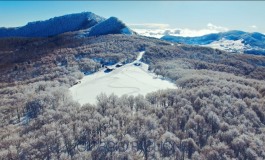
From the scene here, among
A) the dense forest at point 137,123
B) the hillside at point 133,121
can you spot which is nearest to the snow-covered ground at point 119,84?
the hillside at point 133,121

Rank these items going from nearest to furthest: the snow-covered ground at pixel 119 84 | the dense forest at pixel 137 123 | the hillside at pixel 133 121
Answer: the dense forest at pixel 137 123, the hillside at pixel 133 121, the snow-covered ground at pixel 119 84

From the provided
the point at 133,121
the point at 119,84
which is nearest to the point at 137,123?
the point at 133,121

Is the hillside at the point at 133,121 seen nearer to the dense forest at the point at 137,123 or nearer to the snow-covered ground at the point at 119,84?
the dense forest at the point at 137,123

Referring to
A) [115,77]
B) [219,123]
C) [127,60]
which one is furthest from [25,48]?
[219,123]

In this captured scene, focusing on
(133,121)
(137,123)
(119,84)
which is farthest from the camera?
(119,84)

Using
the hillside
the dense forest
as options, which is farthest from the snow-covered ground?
the dense forest

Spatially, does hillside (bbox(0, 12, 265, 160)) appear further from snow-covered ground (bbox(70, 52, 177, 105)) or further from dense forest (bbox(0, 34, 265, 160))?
snow-covered ground (bbox(70, 52, 177, 105))

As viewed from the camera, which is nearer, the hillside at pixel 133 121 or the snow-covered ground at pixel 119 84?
the hillside at pixel 133 121

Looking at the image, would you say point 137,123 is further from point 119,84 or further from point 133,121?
point 119,84

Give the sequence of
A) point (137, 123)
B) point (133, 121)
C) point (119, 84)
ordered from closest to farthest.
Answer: point (137, 123) → point (133, 121) → point (119, 84)
